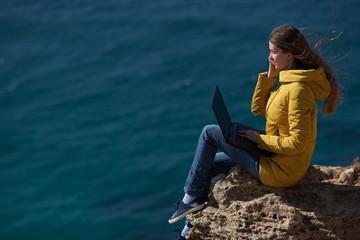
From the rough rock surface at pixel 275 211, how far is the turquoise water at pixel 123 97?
448 cm

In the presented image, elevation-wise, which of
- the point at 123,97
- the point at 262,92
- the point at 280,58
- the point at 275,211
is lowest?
the point at 123,97

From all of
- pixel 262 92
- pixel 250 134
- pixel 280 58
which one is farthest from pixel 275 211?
pixel 280 58

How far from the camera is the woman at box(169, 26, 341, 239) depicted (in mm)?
4465

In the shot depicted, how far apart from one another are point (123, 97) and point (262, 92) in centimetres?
767

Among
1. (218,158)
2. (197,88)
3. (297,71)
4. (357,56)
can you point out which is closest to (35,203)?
(197,88)

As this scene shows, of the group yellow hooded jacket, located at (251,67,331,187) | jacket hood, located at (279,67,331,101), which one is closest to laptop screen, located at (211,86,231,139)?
yellow hooded jacket, located at (251,67,331,187)

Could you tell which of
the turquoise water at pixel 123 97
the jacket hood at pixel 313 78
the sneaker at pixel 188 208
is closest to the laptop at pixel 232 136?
the jacket hood at pixel 313 78

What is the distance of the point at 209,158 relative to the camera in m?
4.86

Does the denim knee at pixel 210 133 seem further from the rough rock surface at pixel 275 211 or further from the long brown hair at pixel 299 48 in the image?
the long brown hair at pixel 299 48

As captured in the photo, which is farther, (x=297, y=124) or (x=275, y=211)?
(x=275, y=211)

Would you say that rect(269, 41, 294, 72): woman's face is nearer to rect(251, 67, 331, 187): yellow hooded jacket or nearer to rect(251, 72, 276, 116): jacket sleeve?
rect(251, 67, 331, 187): yellow hooded jacket

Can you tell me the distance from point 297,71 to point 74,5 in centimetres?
1249

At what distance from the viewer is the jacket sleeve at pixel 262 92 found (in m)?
5.04

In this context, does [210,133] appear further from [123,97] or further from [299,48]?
[123,97]
